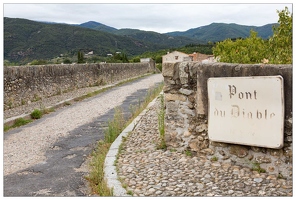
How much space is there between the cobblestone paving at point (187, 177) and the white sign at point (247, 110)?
0.38 m

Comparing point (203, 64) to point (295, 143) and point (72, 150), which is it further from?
point (72, 150)

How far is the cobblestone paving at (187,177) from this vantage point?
4.06 meters

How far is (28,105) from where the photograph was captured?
11.8 metres

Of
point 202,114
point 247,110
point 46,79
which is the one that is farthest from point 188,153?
point 46,79

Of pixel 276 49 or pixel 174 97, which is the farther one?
pixel 276 49

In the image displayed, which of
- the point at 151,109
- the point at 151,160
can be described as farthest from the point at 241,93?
the point at 151,109

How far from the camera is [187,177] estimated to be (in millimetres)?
4504

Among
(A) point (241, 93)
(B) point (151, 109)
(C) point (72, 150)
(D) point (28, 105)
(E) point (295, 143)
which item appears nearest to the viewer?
(E) point (295, 143)

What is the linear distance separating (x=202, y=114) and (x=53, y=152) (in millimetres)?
2781

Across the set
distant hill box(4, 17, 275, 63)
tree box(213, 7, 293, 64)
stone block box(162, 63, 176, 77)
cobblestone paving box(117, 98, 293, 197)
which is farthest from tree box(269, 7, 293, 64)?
distant hill box(4, 17, 275, 63)

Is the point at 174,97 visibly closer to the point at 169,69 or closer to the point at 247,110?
the point at 169,69

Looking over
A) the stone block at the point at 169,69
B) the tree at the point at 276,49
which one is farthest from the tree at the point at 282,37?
the stone block at the point at 169,69

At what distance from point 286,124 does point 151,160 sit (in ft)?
6.25

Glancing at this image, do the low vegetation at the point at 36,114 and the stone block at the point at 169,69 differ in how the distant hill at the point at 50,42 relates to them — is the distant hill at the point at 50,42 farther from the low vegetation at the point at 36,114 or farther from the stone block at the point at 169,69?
the stone block at the point at 169,69
